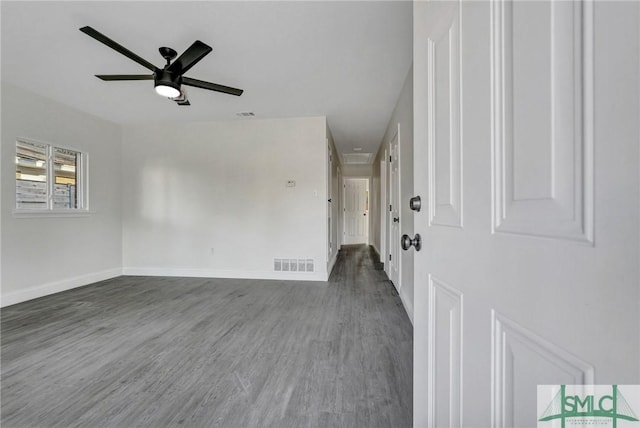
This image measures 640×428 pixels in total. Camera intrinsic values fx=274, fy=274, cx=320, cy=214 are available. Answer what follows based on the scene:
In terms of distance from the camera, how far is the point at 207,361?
1886 millimetres

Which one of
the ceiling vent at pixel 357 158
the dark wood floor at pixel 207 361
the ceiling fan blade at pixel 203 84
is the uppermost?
the ceiling vent at pixel 357 158

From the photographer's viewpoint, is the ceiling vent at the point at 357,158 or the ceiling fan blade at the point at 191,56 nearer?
the ceiling fan blade at the point at 191,56

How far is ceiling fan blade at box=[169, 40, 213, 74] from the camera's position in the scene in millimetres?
1989

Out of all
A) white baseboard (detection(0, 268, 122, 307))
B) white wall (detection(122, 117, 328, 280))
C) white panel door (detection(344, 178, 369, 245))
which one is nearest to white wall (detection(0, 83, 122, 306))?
white baseboard (detection(0, 268, 122, 307))

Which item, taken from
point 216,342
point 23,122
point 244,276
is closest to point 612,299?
point 216,342

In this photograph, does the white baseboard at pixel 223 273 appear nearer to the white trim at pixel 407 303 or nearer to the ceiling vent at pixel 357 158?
the white trim at pixel 407 303

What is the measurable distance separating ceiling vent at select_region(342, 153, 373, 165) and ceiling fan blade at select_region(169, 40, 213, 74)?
4963mm

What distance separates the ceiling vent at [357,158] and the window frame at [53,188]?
503cm

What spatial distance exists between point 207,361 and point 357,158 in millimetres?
6280

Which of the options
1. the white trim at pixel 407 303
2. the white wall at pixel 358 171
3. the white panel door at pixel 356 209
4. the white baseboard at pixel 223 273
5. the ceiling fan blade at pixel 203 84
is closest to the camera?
the ceiling fan blade at pixel 203 84

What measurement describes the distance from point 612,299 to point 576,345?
93 mm

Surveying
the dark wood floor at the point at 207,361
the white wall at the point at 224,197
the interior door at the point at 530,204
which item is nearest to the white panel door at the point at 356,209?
the white wall at the point at 224,197

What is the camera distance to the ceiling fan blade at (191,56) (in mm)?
1989

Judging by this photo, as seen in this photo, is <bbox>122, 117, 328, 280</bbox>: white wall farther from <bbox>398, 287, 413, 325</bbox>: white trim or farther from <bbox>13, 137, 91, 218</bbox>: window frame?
<bbox>398, 287, 413, 325</bbox>: white trim
